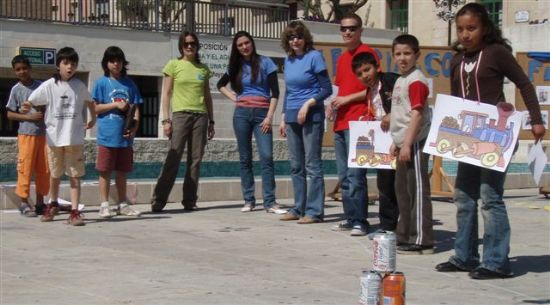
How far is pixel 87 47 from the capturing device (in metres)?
30.6

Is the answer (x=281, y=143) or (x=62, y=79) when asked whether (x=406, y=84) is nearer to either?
(x=62, y=79)

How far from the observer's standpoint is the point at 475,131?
721 centimetres

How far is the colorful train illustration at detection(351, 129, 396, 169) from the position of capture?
907 centimetres

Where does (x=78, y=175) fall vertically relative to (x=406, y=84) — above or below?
below

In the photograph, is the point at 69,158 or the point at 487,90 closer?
the point at 487,90

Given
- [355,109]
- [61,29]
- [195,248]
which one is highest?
[61,29]

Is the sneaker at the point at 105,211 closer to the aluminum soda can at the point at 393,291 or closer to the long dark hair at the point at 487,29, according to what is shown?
the long dark hair at the point at 487,29

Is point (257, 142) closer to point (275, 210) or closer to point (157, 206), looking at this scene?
point (275, 210)

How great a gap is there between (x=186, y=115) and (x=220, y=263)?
372 cm

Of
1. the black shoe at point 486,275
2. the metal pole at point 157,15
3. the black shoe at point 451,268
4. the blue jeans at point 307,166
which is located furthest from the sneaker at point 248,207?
the metal pole at point 157,15

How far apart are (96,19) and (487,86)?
82.2 feet

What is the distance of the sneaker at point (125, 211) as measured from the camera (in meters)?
11.1

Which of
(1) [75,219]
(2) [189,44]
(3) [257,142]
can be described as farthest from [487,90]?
(2) [189,44]

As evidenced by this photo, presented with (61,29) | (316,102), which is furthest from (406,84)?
(61,29)
